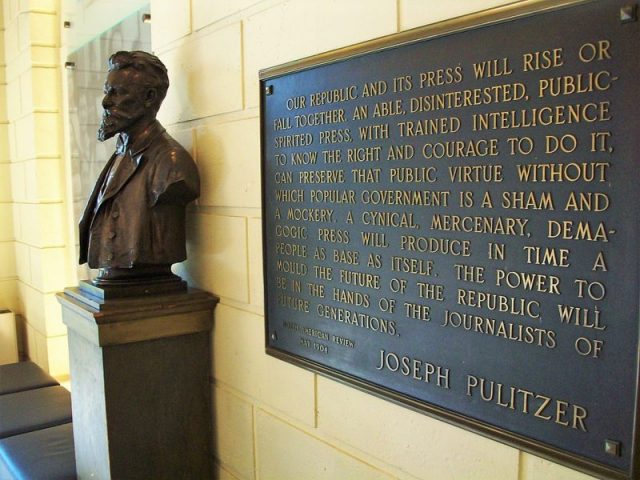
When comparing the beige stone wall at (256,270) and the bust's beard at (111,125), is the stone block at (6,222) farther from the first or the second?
the bust's beard at (111,125)

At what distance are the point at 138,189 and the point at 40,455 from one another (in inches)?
50.8

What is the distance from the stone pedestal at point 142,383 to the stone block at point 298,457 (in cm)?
29

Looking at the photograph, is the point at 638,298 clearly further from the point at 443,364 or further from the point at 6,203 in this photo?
the point at 6,203

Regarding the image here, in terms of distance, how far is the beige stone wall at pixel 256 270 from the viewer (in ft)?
4.24

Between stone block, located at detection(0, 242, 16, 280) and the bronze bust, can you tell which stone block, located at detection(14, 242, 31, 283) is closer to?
stone block, located at detection(0, 242, 16, 280)

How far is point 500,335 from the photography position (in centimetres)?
111

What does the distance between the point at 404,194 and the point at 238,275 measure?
0.79 metres

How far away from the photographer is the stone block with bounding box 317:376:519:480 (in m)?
1.18

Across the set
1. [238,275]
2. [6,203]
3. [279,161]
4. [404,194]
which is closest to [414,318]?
[404,194]

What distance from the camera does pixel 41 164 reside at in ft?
13.6

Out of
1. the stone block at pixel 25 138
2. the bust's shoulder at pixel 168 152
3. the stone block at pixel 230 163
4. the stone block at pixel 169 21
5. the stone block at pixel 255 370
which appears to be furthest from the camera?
the stone block at pixel 25 138

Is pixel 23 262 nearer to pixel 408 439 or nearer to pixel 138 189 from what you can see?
pixel 138 189

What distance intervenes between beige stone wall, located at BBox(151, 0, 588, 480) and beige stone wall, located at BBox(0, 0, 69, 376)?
2199mm

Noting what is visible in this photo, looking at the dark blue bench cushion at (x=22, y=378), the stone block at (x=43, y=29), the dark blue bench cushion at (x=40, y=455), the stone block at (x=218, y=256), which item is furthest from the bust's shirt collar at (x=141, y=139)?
the stone block at (x=43, y=29)
